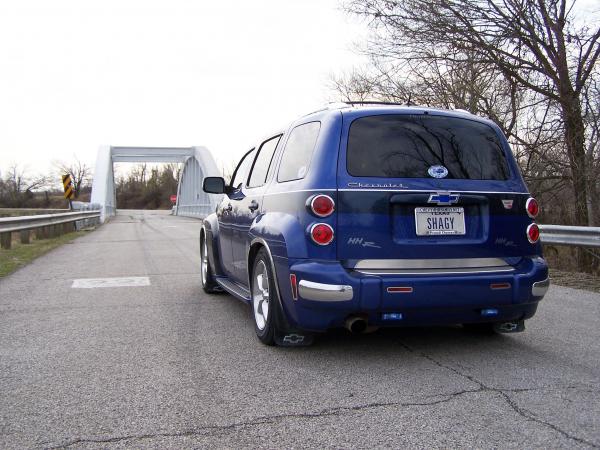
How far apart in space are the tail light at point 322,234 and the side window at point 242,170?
2.31 m

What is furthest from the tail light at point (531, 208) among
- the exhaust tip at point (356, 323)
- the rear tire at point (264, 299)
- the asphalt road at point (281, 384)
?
the rear tire at point (264, 299)

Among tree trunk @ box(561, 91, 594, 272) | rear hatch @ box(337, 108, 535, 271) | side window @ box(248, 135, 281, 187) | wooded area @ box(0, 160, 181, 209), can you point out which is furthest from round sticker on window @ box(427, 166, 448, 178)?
wooded area @ box(0, 160, 181, 209)

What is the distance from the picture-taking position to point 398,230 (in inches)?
159

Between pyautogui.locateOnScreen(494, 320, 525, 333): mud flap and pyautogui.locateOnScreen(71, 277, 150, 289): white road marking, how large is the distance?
496 centimetres

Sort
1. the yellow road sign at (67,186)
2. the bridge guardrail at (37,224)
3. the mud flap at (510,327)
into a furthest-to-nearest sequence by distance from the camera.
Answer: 1. the yellow road sign at (67,186)
2. the bridge guardrail at (37,224)
3. the mud flap at (510,327)

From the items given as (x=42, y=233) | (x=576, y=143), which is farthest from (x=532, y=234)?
(x=42, y=233)

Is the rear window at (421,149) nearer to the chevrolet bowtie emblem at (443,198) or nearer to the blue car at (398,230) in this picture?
the blue car at (398,230)

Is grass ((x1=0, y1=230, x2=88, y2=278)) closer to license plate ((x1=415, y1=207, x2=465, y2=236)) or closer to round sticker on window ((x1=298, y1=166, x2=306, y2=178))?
round sticker on window ((x1=298, y1=166, x2=306, y2=178))

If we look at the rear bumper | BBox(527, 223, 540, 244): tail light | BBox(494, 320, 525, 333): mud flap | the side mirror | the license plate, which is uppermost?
the side mirror

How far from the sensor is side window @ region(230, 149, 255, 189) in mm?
6223

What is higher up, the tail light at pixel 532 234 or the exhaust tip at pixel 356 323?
the tail light at pixel 532 234

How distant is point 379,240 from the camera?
157 inches

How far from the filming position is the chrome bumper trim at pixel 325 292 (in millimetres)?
3857

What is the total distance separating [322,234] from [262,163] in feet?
6.07
